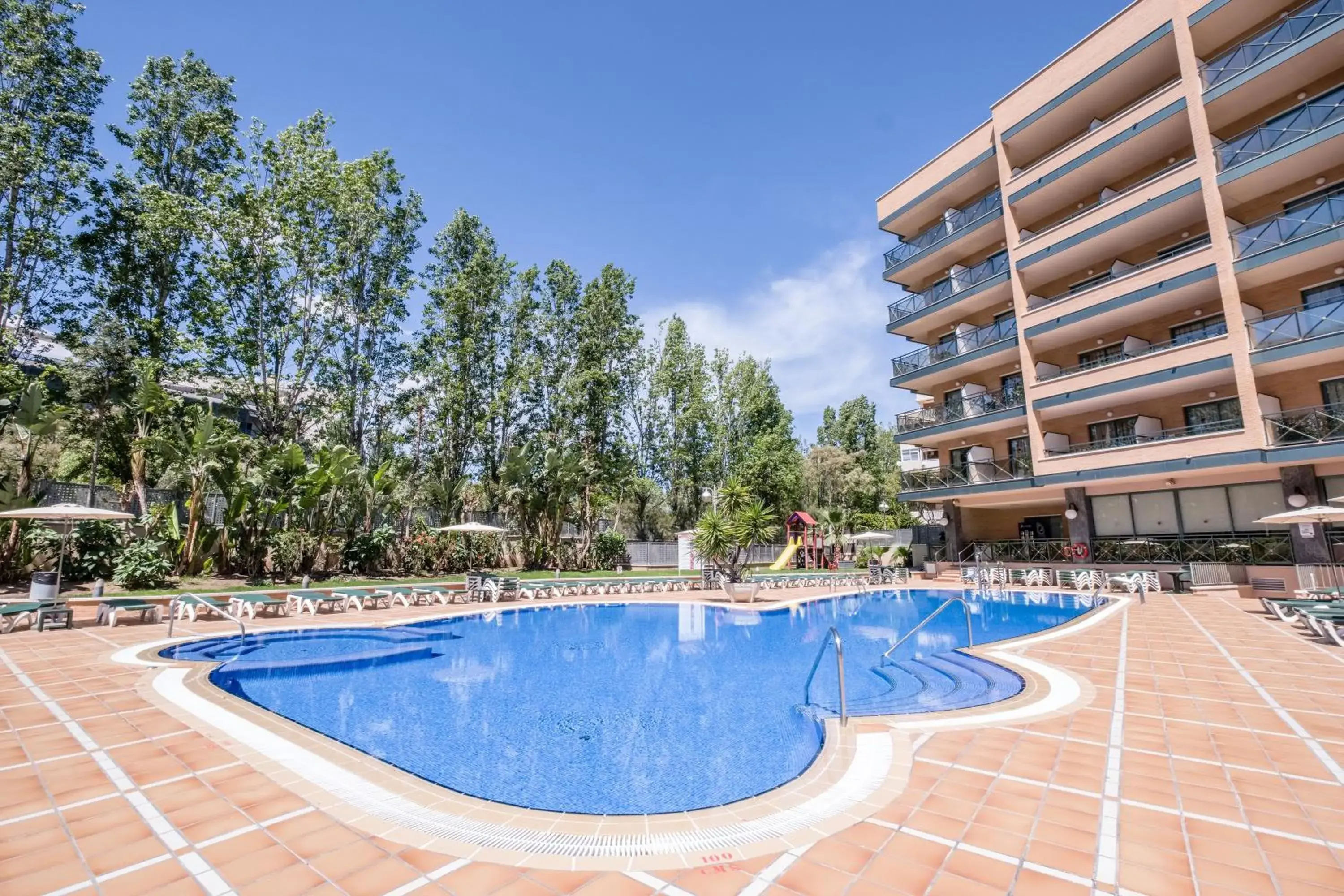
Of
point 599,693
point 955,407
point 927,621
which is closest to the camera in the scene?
point 599,693

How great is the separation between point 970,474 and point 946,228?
39.2 ft

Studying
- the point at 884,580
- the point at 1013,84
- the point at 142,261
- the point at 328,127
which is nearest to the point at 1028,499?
the point at 884,580

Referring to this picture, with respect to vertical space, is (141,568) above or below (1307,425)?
below

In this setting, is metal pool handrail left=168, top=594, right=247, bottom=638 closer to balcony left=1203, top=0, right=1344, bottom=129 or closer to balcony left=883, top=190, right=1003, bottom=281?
balcony left=883, top=190, right=1003, bottom=281

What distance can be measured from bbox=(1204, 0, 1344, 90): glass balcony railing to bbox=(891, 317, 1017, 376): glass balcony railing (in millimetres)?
9541

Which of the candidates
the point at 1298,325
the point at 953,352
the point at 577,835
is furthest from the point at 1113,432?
the point at 577,835

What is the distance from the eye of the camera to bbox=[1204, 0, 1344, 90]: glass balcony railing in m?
16.3

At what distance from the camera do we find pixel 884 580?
25078mm

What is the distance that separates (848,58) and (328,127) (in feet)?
67.7

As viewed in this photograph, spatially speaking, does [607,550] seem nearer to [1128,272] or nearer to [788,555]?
[788,555]

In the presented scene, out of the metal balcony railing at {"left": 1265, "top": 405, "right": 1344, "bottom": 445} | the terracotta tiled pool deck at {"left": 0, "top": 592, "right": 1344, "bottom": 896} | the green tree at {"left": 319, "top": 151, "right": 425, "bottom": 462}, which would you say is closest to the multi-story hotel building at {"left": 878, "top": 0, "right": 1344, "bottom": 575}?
the metal balcony railing at {"left": 1265, "top": 405, "right": 1344, "bottom": 445}

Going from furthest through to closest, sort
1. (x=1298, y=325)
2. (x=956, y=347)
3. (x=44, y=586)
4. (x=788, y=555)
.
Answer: (x=788, y=555), (x=956, y=347), (x=1298, y=325), (x=44, y=586)

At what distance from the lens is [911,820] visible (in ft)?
12.2

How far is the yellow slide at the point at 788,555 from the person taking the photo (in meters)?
33.5
